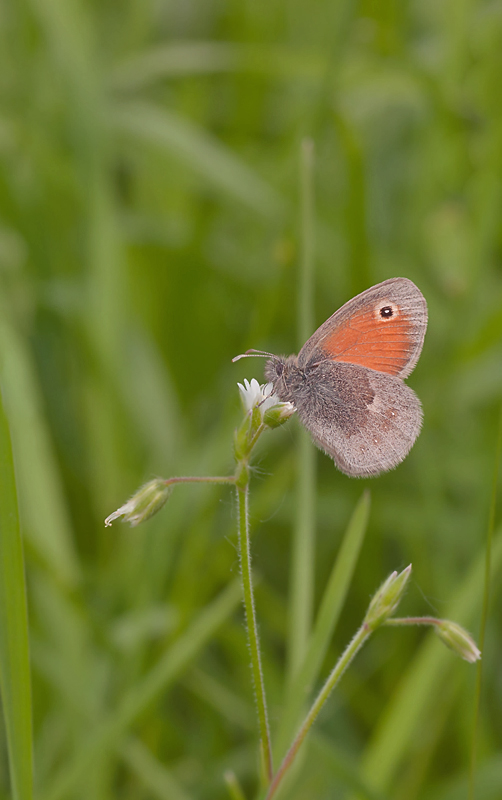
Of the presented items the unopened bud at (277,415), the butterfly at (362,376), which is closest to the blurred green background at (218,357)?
the butterfly at (362,376)

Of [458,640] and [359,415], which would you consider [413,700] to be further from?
[359,415]

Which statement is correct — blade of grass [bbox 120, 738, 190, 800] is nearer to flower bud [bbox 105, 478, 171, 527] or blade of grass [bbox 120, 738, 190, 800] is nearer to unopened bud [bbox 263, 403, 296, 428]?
flower bud [bbox 105, 478, 171, 527]

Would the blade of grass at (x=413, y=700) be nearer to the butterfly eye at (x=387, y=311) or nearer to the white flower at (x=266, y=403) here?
the butterfly eye at (x=387, y=311)

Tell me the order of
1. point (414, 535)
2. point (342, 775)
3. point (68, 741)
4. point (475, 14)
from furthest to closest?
point (475, 14) → point (414, 535) → point (68, 741) → point (342, 775)

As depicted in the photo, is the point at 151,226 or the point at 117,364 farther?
the point at 151,226

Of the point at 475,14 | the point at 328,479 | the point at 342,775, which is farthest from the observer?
the point at 475,14

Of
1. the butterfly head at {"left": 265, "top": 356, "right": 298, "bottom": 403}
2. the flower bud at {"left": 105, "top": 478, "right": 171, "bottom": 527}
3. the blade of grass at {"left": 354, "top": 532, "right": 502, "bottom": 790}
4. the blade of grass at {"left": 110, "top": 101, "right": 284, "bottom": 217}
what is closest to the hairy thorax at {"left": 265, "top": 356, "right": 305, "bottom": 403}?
the butterfly head at {"left": 265, "top": 356, "right": 298, "bottom": 403}

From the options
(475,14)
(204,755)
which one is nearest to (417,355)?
(204,755)

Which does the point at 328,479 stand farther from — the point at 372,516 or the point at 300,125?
the point at 300,125
